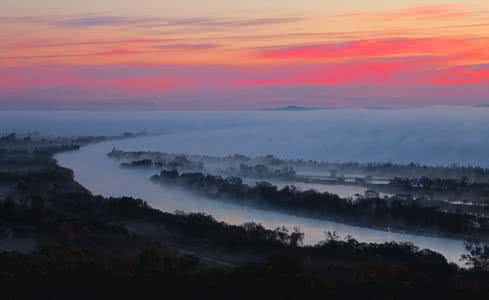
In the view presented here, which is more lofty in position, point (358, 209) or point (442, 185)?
point (442, 185)

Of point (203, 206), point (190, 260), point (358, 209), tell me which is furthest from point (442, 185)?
point (190, 260)

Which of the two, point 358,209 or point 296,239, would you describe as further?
point 358,209

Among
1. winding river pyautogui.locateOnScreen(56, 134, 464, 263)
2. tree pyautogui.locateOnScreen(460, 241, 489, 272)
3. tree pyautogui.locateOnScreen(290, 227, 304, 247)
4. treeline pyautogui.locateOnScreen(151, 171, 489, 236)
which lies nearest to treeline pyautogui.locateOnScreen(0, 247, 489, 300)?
tree pyautogui.locateOnScreen(460, 241, 489, 272)

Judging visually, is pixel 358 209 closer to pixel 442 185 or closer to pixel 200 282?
pixel 442 185

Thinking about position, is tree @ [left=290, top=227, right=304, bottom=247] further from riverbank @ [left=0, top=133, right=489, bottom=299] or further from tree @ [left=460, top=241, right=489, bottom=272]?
tree @ [left=460, top=241, right=489, bottom=272]

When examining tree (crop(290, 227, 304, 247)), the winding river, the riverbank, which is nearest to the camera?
the riverbank

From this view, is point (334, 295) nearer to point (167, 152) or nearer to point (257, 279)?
point (257, 279)
